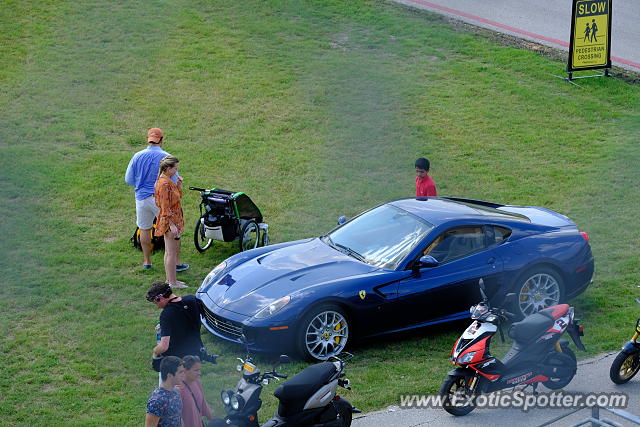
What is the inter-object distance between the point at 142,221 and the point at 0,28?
11339mm

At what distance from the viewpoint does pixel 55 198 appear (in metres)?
14.2

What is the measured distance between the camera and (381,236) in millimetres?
10406

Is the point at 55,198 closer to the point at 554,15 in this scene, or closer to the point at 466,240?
the point at 466,240

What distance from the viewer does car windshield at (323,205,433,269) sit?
10.0 meters

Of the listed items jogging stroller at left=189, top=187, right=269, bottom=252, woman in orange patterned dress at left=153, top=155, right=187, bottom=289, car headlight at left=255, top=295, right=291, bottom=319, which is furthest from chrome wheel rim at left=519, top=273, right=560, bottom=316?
woman in orange patterned dress at left=153, top=155, right=187, bottom=289

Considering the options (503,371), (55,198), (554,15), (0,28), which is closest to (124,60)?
(0,28)

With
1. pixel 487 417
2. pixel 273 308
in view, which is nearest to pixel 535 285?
pixel 487 417

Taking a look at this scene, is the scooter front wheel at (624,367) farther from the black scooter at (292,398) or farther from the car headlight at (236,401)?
the car headlight at (236,401)

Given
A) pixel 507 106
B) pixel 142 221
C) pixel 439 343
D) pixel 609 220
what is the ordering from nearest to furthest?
pixel 439 343
pixel 142 221
pixel 609 220
pixel 507 106

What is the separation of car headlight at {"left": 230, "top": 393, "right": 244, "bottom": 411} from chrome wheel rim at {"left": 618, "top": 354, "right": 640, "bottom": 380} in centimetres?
388

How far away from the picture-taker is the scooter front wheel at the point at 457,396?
8.12m

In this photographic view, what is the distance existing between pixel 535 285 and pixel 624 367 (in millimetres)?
1945

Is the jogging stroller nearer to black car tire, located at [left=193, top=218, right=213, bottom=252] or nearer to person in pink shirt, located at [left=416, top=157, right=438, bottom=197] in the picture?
black car tire, located at [left=193, top=218, right=213, bottom=252]

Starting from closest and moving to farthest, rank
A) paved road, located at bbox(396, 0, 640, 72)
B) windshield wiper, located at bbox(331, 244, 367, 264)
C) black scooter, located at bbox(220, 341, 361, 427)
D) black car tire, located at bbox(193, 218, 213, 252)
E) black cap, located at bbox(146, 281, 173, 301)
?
black scooter, located at bbox(220, 341, 361, 427), black cap, located at bbox(146, 281, 173, 301), windshield wiper, located at bbox(331, 244, 367, 264), black car tire, located at bbox(193, 218, 213, 252), paved road, located at bbox(396, 0, 640, 72)
